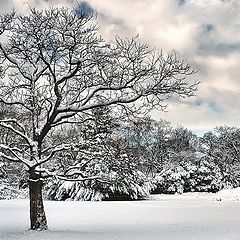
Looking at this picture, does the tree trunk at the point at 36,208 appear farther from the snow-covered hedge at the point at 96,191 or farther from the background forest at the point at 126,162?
the snow-covered hedge at the point at 96,191

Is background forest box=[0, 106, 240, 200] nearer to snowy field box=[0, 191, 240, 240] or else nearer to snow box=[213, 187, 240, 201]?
snowy field box=[0, 191, 240, 240]

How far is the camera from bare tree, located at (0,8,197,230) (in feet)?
38.2

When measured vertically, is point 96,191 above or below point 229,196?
above

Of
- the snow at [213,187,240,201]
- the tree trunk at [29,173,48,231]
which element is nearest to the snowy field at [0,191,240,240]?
the tree trunk at [29,173,48,231]

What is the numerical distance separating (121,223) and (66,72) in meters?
5.40

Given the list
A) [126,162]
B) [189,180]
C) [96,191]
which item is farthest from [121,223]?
[189,180]

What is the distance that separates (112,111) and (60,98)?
69.6 inches

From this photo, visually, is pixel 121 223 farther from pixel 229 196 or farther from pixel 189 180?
pixel 189 180

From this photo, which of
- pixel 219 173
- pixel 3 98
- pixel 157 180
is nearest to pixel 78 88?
pixel 3 98

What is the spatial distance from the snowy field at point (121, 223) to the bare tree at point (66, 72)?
127 cm

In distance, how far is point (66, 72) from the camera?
12547 mm

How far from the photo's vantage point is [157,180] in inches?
1312

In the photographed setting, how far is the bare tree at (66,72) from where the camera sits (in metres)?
11.6

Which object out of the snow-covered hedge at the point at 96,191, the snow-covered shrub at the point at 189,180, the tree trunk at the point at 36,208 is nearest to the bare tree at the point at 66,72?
the tree trunk at the point at 36,208
